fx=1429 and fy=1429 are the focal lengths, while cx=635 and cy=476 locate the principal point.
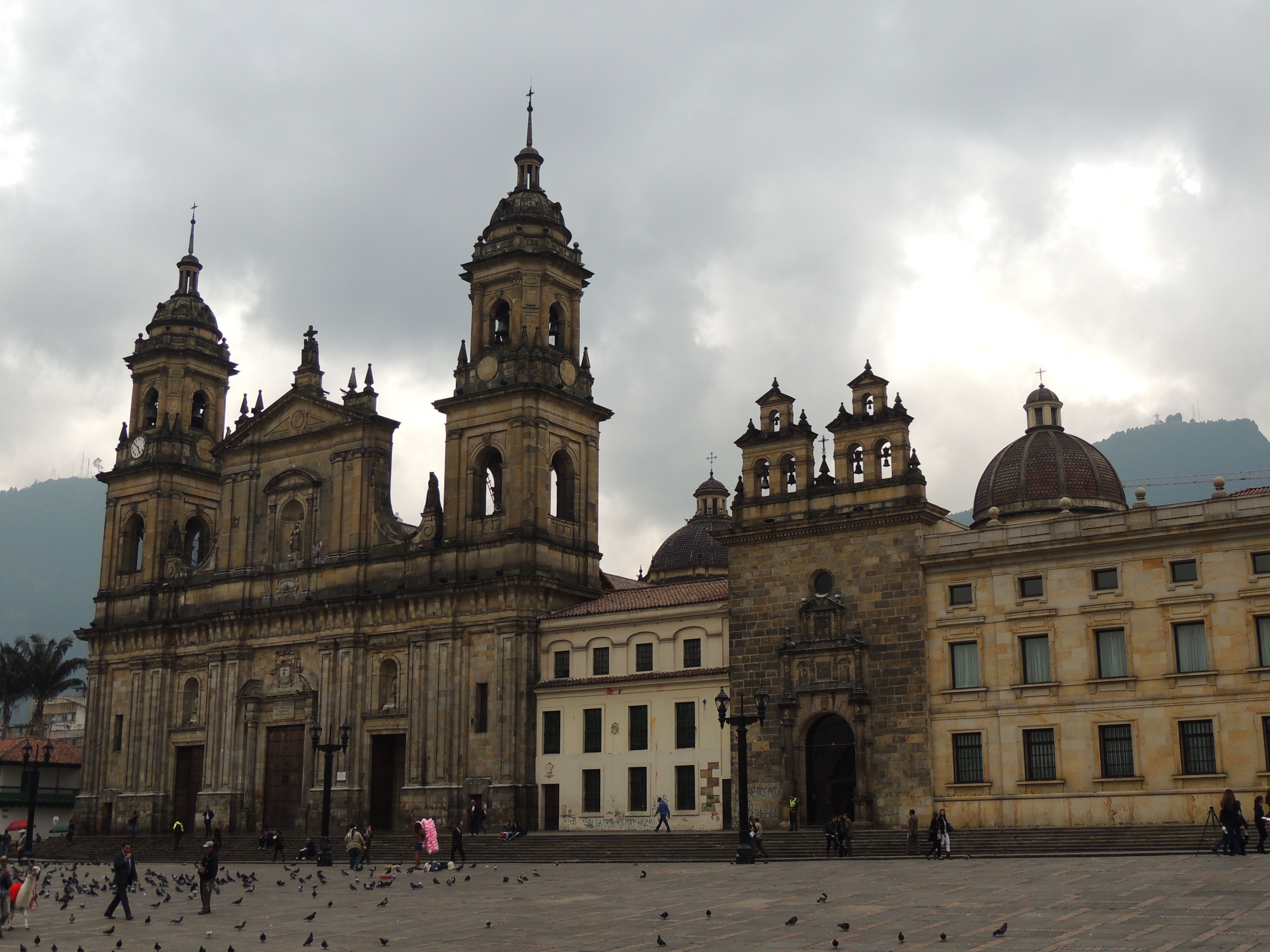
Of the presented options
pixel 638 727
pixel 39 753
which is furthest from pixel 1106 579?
pixel 39 753

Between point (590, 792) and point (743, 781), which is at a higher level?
point (743, 781)

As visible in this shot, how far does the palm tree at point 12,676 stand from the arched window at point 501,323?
2119 inches

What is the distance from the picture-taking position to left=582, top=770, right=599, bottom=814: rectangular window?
53.7m

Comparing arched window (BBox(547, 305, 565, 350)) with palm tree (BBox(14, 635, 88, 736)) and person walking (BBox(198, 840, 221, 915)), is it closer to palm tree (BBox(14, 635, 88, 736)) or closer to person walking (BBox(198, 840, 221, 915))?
person walking (BBox(198, 840, 221, 915))

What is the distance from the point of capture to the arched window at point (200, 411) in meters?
75.6

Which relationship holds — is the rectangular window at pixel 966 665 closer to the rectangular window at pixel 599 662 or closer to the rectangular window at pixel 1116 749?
the rectangular window at pixel 1116 749

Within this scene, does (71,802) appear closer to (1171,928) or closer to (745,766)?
(745,766)

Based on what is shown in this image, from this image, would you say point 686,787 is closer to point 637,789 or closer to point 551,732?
point 637,789

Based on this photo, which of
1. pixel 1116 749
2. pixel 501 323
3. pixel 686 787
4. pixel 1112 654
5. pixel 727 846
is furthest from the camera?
pixel 501 323

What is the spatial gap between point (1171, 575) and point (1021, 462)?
727 inches

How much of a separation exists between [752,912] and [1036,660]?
2222cm

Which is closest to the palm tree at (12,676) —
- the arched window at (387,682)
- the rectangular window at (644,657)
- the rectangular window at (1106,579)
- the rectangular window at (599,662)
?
the arched window at (387,682)

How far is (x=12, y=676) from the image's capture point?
98312 millimetres

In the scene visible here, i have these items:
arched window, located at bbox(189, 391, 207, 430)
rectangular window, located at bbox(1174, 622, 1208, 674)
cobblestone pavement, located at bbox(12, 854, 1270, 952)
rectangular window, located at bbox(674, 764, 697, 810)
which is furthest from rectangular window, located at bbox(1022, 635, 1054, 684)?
arched window, located at bbox(189, 391, 207, 430)
